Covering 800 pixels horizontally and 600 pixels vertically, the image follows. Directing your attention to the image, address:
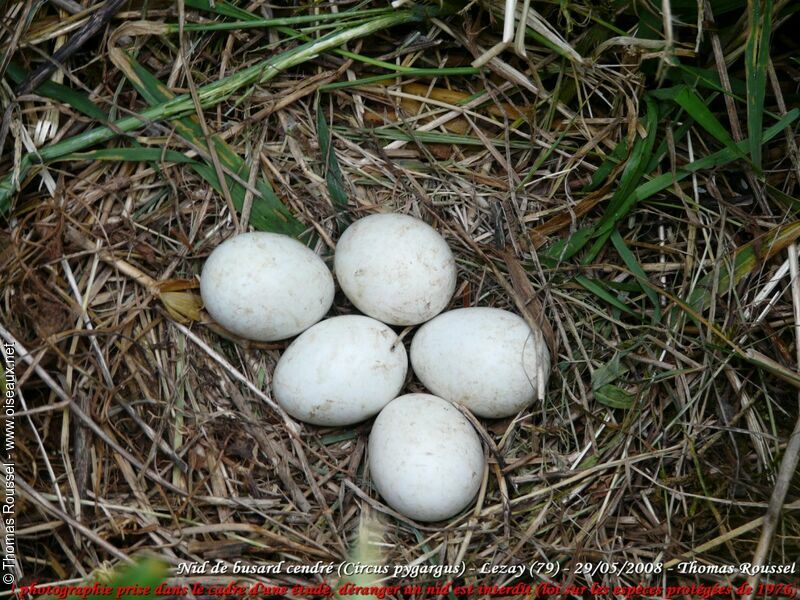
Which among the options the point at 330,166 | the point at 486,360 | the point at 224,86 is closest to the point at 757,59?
the point at 486,360

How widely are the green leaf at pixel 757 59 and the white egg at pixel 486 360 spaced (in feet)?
2.16

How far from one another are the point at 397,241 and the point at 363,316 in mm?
222

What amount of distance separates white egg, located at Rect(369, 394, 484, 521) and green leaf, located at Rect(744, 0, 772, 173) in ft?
3.03

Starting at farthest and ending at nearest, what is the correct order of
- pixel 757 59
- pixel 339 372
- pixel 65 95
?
pixel 65 95 < pixel 339 372 < pixel 757 59

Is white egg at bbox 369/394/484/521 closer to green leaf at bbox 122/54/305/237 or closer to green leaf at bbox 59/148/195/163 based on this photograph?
green leaf at bbox 122/54/305/237

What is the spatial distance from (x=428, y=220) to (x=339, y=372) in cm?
48

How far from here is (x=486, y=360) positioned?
1.57 m

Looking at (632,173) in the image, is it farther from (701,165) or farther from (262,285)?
(262,285)

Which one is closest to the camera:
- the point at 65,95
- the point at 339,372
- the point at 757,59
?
the point at 757,59

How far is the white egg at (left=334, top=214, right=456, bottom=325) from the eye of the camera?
1.59m

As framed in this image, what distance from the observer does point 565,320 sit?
1.70m

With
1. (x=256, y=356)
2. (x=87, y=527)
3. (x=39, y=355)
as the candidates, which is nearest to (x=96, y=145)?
(x=39, y=355)

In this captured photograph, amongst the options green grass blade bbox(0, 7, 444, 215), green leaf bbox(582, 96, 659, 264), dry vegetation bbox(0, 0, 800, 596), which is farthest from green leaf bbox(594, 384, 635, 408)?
green grass blade bbox(0, 7, 444, 215)

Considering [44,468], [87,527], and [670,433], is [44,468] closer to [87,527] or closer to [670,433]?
[87,527]
